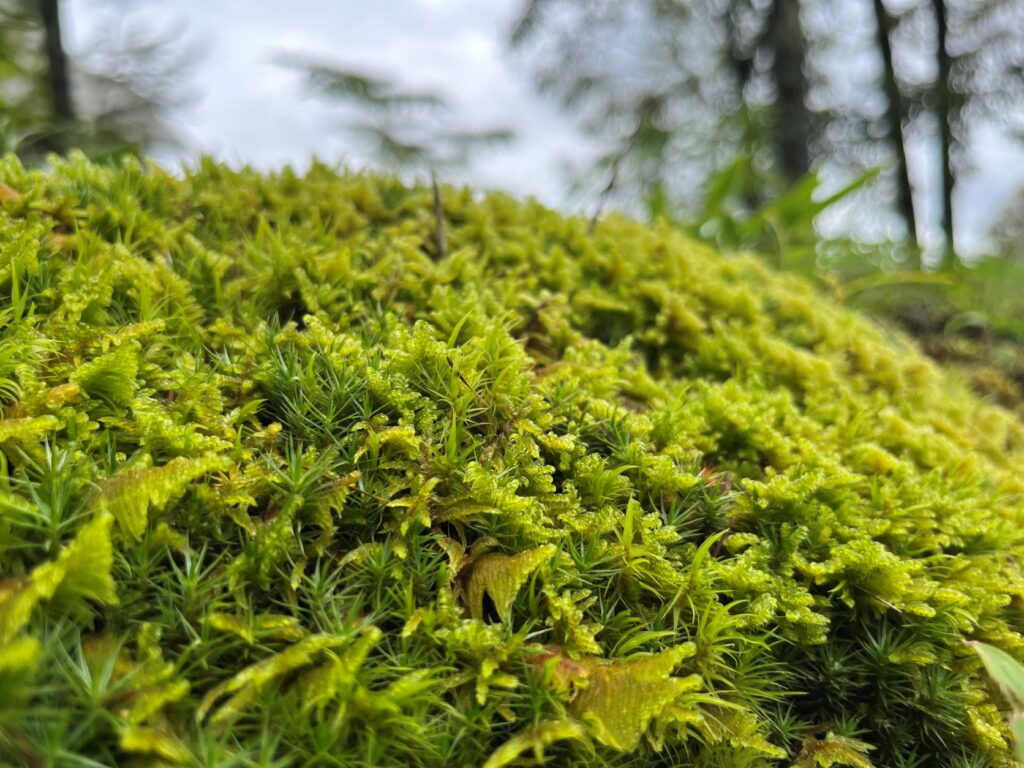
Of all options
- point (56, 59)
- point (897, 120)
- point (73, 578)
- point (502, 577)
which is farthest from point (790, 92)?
point (73, 578)

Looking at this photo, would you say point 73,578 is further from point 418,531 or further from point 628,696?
point 628,696

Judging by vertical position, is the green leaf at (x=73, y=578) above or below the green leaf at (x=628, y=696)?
above

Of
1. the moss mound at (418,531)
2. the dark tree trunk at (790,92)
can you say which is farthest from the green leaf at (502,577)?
the dark tree trunk at (790,92)

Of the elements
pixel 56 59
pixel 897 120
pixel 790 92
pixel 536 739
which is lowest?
pixel 536 739

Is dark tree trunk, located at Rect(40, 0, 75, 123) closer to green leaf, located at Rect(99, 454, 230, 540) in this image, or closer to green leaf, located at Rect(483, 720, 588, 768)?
green leaf, located at Rect(99, 454, 230, 540)

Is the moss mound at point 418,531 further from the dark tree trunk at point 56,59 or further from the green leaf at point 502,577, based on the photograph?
the dark tree trunk at point 56,59

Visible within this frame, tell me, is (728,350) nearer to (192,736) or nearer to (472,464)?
(472,464)
